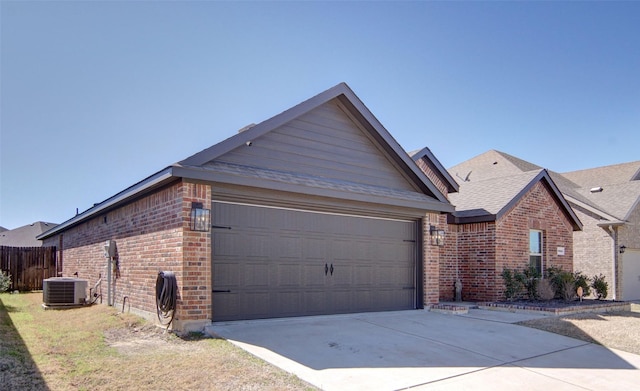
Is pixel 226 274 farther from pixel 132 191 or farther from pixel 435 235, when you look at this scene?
pixel 435 235

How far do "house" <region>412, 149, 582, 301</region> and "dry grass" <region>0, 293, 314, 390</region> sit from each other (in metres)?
8.85

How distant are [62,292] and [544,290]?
44.4 ft

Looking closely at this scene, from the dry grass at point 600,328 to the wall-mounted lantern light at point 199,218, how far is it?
6.82 m

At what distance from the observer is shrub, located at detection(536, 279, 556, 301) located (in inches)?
533

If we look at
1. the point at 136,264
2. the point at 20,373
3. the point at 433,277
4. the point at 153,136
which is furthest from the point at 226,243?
the point at 153,136

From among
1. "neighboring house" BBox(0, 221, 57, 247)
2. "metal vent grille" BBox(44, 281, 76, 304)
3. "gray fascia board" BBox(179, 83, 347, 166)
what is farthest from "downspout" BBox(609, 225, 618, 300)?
"neighboring house" BBox(0, 221, 57, 247)

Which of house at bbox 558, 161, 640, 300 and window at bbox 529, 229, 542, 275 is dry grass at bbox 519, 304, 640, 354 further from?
house at bbox 558, 161, 640, 300

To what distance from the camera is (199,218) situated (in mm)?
7441

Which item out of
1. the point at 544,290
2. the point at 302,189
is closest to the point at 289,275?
the point at 302,189

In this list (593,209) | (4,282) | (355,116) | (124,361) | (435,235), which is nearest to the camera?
(124,361)

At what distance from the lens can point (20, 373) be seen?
17.0 ft

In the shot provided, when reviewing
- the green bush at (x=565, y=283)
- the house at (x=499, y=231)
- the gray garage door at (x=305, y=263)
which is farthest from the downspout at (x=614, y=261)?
the gray garage door at (x=305, y=263)

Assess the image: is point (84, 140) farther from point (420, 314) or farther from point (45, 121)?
point (420, 314)

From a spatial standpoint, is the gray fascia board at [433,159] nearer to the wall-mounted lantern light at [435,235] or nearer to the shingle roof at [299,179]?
the shingle roof at [299,179]
